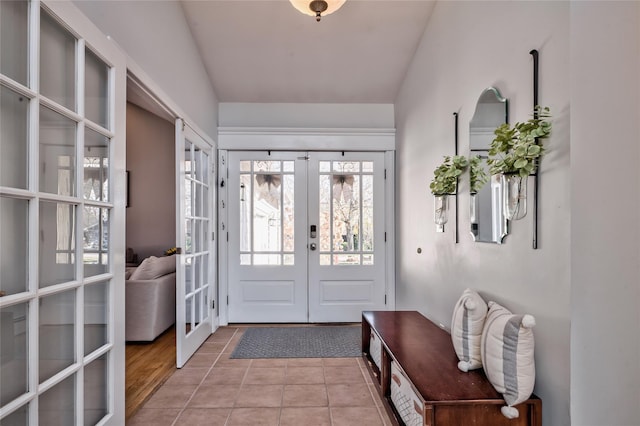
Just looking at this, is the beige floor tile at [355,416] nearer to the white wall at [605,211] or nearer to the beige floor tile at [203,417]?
the beige floor tile at [203,417]

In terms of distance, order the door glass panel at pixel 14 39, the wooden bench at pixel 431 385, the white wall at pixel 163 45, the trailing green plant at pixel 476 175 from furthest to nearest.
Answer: the trailing green plant at pixel 476 175
the white wall at pixel 163 45
the wooden bench at pixel 431 385
the door glass panel at pixel 14 39

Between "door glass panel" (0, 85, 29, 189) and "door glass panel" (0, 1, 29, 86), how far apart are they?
24 millimetres

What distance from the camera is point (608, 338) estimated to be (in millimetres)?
996

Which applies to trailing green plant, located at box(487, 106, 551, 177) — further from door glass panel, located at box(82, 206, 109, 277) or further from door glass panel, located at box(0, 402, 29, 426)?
door glass panel, located at box(0, 402, 29, 426)

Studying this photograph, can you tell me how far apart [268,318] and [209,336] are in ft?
2.26

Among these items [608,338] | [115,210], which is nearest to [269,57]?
[115,210]

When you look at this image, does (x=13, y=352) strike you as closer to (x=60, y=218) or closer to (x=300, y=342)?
(x=60, y=218)

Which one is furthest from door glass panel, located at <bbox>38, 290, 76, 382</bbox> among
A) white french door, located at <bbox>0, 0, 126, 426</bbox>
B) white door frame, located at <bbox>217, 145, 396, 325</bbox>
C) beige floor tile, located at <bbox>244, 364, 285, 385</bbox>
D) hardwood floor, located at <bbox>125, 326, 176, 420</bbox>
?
white door frame, located at <bbox>217, 145, 396, 325</bbox>

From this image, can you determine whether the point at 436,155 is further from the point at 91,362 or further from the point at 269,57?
the point at 91,362

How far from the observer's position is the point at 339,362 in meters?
2.83

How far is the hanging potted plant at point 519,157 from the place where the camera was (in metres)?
1.40

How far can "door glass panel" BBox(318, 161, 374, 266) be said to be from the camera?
3922mm

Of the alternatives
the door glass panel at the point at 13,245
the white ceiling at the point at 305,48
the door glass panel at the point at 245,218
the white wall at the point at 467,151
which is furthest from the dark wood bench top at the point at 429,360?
the white ceiling at the point at 305,48

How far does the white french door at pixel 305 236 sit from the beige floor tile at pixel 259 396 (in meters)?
1.54
